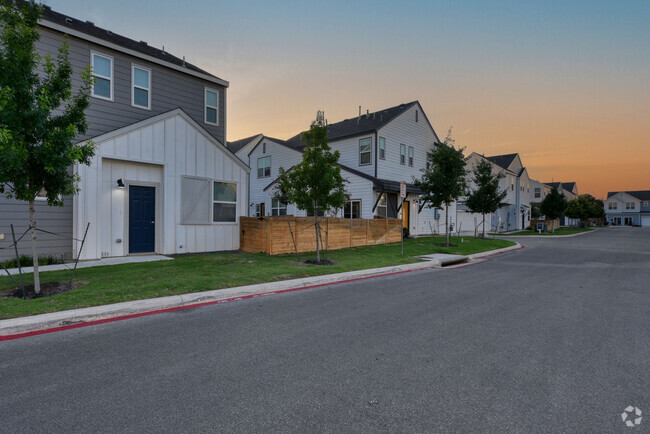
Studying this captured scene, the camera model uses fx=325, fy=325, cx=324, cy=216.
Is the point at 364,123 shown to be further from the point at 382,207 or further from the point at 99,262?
the point at 99,262

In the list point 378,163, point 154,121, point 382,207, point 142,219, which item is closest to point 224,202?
point 142,219

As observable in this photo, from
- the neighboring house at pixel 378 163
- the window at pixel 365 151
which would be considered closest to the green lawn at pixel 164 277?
the neighboring house at pixel 378 163

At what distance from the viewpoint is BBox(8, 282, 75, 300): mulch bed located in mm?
5935

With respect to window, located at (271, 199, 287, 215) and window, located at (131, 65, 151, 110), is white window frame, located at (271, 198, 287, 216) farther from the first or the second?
window, located at (131, 65, 151, 110)

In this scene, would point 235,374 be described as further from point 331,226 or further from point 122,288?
point 331,226

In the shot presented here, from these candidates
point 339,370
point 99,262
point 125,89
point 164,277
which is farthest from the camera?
point 125,89

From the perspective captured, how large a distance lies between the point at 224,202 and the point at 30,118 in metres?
7.64

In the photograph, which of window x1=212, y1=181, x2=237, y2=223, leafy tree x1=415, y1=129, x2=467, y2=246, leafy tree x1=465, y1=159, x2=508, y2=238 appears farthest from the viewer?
leafy tree x1=465, y1=159, x2=508, y2=238

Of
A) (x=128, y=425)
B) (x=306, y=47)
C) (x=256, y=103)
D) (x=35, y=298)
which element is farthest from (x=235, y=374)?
(x=256, y=103)

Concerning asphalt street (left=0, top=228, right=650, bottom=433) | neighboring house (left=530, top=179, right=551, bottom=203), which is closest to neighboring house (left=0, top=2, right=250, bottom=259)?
asphalt street (left=0, top=228, right=650, bottom=433)

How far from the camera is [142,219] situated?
1145 centimetres

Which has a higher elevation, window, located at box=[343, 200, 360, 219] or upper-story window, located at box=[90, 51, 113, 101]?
upper-story window, located at box=[90, 51, 113, 101]

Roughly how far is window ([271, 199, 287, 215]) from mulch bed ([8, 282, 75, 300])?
1779cm

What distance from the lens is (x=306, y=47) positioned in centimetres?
1697
